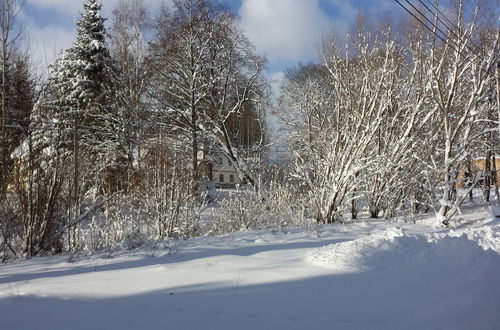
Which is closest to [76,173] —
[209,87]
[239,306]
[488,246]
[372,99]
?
[239,306]

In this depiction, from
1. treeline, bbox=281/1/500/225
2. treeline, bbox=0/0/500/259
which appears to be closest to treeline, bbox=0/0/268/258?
treeline, bbox=0/0/500/259

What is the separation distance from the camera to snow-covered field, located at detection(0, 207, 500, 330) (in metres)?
2.96

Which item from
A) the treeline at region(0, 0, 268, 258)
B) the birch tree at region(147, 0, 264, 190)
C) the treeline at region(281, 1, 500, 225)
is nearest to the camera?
the treeline at region(0, 0, 268, 258)

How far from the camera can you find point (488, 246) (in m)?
5.59

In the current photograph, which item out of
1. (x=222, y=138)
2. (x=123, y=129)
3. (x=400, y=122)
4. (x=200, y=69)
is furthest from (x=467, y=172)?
(x=123, y=129)

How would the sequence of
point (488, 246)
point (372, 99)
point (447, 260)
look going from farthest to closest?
point (372, 99), point (488, 246), point (447, 260)

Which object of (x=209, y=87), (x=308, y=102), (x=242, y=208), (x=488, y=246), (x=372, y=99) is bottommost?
(x=488, y=246)

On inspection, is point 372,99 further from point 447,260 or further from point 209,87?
point 209,87

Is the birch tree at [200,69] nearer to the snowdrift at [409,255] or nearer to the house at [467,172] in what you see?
the house at [467,172]

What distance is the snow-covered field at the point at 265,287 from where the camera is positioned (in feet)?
9.73

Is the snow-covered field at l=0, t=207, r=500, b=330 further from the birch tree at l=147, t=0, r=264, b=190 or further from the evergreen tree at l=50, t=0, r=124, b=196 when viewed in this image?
the evergreen tree at l=50, t=0, r=124, b=196

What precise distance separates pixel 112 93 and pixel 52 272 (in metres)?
15.8

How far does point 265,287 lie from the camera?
12.1 feet

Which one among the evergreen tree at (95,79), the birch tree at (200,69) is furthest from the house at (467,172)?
the evergreen tree at (95,79)
